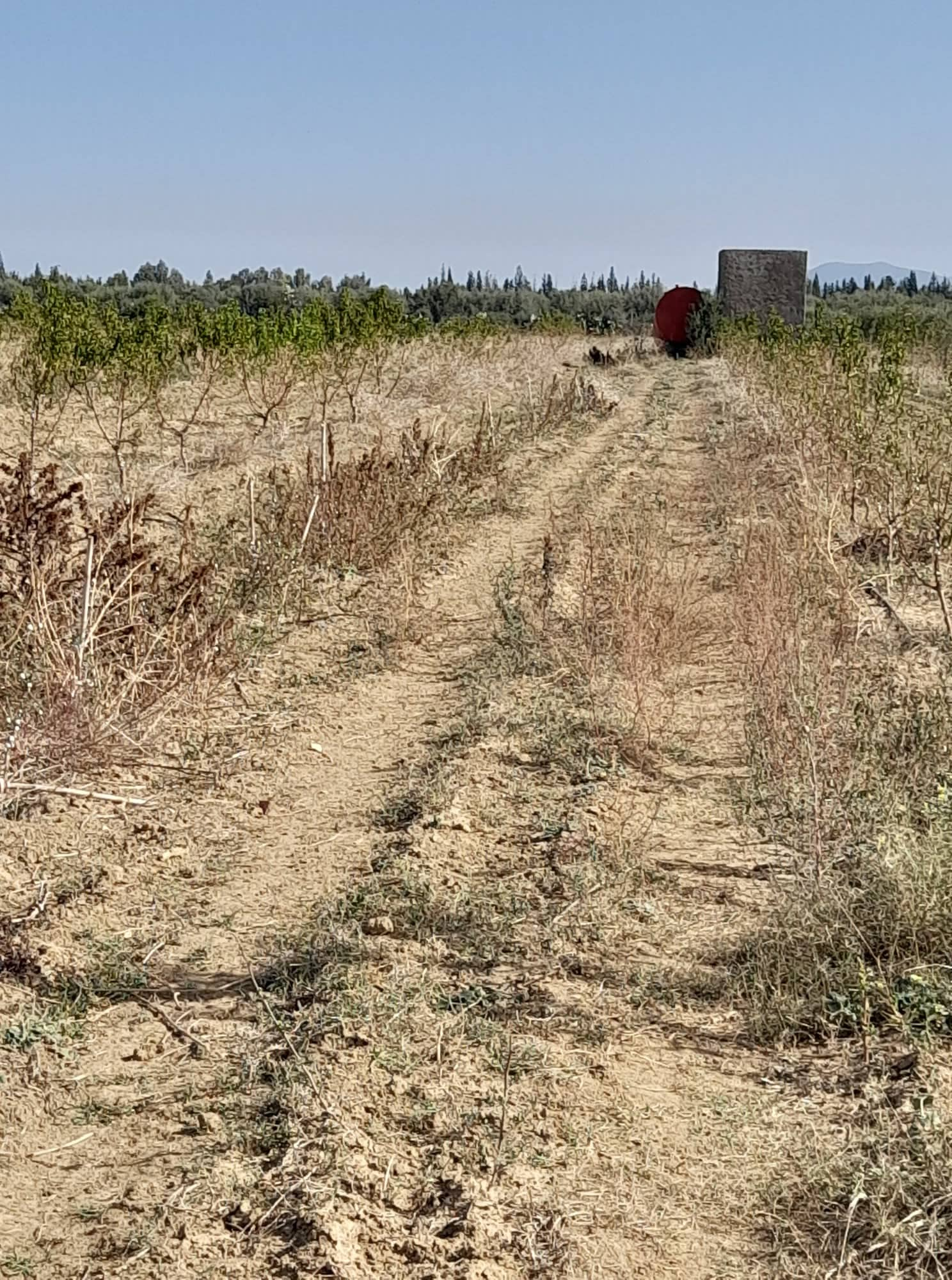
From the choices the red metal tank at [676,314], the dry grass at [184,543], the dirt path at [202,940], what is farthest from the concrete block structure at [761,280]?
the dirt path at [202,940]

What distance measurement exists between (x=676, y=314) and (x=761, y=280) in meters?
2.14

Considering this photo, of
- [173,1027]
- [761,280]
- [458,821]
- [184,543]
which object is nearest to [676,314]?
[761,280]

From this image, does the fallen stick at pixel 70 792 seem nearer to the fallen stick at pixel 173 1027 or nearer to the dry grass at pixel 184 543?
the dry grass at pixel 184 543

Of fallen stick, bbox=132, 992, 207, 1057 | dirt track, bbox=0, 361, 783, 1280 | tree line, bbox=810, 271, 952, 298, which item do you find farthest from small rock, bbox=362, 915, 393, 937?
tree line, bbox=810, 271, 952, 298

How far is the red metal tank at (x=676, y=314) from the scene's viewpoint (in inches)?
1296

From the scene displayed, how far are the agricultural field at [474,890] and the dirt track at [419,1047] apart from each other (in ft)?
0.04

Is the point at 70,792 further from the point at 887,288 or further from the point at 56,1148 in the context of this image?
the point at 887,288

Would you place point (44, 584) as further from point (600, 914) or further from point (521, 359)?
point (521, 359)

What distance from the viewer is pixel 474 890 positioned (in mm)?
4414

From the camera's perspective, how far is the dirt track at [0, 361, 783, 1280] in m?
2.79

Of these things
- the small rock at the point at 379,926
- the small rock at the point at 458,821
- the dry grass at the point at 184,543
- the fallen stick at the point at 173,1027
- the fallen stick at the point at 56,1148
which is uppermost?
the dry grass at the point at 184,543

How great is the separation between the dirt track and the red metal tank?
1121 inches

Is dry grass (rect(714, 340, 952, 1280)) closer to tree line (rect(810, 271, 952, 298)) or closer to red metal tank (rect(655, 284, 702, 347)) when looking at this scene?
red metal tank (rect(655, 284, 702, 347))

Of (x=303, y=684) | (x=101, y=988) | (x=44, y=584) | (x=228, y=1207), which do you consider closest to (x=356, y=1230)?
(x=228, y=1207)
